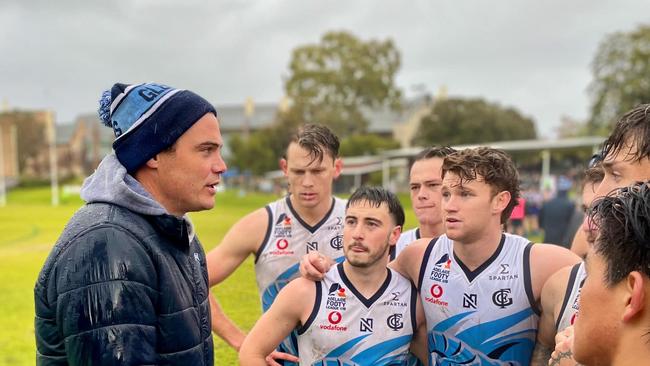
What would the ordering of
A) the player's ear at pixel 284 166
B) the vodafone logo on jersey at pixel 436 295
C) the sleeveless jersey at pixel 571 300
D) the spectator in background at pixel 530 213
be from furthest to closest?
1. the spectator in background at pixel 530 213
2. the player's ear at pixel 284 166
3. the vodafone logo on jersey at pixel 436 295
4. the sleeveless jersey at pixel 571 300

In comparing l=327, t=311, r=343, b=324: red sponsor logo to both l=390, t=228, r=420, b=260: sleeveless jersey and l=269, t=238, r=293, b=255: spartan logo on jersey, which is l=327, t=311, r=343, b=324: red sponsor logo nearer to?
l=390, t=228, r=420, b=260: sleeveless jersey

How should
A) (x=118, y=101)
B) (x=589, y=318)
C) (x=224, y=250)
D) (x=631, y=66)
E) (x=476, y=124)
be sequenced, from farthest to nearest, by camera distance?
(x=476, y=124)
(x=631, y=66)
(x=224, y=250)
(x=118, y=101)
(x=589, y=318)

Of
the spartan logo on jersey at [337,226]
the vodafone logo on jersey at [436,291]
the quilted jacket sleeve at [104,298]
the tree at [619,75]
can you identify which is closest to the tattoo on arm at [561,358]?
the vodafone logo on jersey at [436,291]

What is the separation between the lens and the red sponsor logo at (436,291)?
3.00m

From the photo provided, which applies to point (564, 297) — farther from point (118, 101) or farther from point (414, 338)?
point (118, 101)

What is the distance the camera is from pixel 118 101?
197 cm

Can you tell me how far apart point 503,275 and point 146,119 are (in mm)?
2063

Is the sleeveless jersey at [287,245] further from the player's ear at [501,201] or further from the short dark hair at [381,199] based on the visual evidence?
the player's ear at [501,201]

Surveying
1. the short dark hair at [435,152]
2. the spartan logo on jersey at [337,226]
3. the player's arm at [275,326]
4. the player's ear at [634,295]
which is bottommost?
the player's arm at [275,326]

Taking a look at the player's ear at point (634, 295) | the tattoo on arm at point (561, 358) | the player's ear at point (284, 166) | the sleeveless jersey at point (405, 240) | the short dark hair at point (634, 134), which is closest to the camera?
the player's ear at point (634, 295)

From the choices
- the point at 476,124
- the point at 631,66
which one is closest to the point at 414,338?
the point at 631,66

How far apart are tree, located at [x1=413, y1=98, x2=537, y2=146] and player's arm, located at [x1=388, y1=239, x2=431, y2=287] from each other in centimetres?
4574

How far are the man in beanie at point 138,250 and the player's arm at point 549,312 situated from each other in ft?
5.64

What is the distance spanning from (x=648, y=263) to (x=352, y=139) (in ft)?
135
